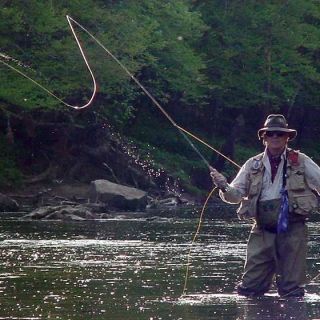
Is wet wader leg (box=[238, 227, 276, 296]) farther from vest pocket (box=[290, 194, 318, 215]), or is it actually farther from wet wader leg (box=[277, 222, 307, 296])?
vest pocket (box=[290, 194, 318, 215])

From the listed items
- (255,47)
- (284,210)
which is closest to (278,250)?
(284,210)

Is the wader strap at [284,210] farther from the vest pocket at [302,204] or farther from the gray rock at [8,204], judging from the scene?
the gray rock at [8,204]

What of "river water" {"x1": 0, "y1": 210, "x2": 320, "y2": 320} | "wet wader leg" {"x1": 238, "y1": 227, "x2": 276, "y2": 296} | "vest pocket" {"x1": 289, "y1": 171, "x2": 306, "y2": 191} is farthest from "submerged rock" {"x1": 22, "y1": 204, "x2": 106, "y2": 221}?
"vest pocket" {"x1": 289, "y1": 171, "x2": 306, "y2": 191}

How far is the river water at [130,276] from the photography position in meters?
8.99

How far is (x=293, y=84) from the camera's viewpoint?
147 ft

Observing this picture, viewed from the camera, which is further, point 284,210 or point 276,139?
point 276,139

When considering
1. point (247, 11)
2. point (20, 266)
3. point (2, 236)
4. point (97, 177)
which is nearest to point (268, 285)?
point (20, 266)

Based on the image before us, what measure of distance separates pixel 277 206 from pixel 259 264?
503 mm

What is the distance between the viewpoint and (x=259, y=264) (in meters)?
10.1

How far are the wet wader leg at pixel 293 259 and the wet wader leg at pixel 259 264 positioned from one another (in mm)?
90

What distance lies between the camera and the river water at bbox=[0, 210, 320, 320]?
8.99m

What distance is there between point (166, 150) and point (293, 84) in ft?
27.1

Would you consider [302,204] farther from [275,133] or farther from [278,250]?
[275,133]

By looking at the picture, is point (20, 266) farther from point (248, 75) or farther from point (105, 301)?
point (248, 75)
